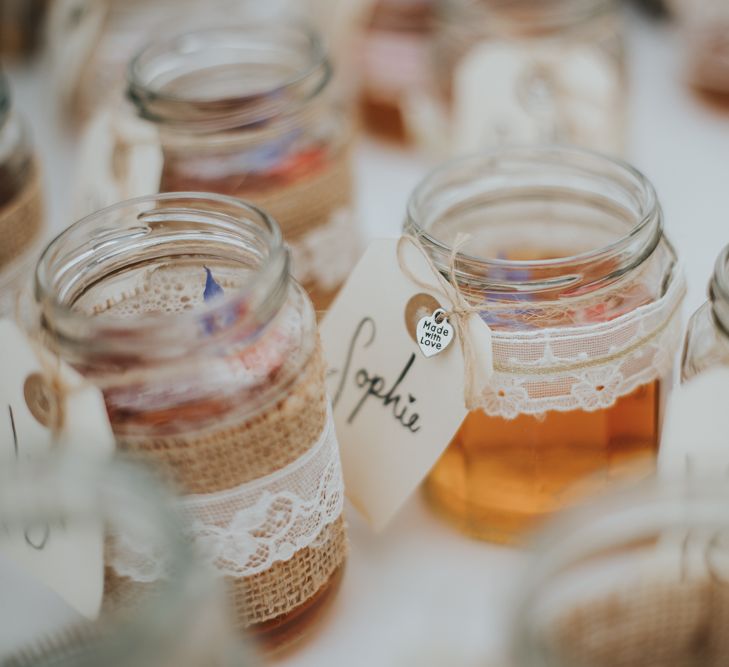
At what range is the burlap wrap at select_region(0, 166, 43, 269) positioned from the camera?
0.76m

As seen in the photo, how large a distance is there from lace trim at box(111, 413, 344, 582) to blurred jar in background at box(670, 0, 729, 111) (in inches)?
28.9

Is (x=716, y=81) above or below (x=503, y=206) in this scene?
below

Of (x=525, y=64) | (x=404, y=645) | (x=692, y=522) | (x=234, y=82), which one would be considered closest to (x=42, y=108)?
(x=234, y=82)

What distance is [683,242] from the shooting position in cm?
92

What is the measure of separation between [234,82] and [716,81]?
54cm

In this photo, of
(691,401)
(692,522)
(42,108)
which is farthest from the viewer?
(42,108)

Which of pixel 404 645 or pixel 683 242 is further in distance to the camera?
pixel 683 242

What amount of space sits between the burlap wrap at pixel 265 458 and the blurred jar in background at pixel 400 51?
602 millimetres

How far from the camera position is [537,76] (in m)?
0.92

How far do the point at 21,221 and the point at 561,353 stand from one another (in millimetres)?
433

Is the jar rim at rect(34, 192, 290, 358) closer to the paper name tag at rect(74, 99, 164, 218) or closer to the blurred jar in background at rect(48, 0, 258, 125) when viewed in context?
the paper name tag at rect(74, 99, 164, 218)

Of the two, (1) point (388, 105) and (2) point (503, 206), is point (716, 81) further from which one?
(2) point (503, 206)

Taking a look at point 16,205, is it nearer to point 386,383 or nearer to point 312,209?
point 312,209

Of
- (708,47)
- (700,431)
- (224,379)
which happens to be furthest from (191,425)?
(708,47)
